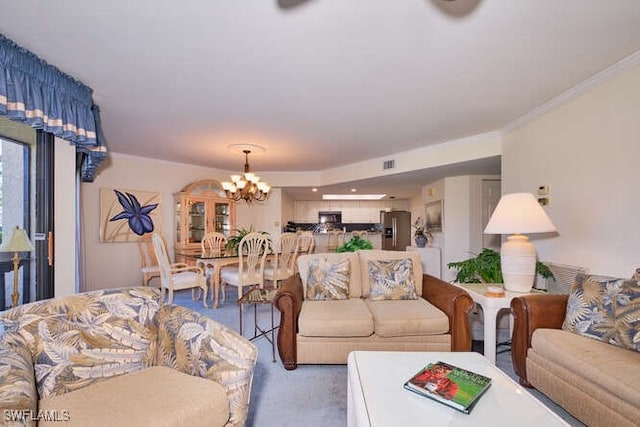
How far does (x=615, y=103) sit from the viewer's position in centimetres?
224

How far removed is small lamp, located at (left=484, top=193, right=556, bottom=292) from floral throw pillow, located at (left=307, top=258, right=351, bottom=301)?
1.32m

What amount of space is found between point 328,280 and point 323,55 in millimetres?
1849

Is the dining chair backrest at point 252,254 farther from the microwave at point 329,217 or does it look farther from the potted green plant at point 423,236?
the microwave at point 329,217

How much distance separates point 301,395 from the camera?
202 cm

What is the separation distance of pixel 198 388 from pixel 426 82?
8.27ft

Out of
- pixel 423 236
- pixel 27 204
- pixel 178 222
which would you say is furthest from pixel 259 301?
pixel 423 236

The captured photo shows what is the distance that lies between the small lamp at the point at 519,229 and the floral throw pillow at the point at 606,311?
424mm

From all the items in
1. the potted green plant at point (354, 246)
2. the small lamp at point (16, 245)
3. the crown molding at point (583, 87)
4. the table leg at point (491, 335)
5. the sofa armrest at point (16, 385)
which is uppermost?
the crown molding at point (583, 87)

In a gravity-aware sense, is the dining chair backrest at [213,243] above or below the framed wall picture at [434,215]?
below

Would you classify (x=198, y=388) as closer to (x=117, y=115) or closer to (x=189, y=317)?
(x=189, y=317)

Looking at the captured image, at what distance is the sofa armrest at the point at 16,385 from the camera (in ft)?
2.96

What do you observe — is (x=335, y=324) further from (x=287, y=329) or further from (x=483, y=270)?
(x=483, y=270)

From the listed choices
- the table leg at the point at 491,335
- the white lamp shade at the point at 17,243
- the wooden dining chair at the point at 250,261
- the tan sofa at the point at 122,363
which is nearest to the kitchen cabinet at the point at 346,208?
the wooden dining chair at the point at 250,261

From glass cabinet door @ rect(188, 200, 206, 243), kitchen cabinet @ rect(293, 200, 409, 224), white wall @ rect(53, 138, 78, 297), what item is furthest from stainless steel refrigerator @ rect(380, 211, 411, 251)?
white wall @ rect(53, 138, 78, 297)
